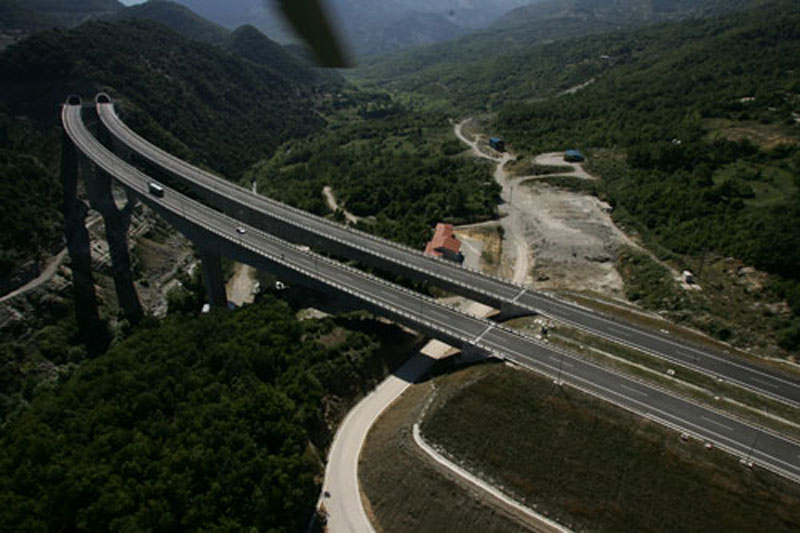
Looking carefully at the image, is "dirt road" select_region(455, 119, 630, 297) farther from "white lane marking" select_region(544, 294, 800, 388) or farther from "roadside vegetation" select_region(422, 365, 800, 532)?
"roadside vegetation" select_region(422, 365, 800, 532)

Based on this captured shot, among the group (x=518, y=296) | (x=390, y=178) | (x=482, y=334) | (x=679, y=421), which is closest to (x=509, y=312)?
(x=518, y=296)

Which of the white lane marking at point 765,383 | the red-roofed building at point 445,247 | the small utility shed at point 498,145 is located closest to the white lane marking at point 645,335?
the white lane marking at point 765,383

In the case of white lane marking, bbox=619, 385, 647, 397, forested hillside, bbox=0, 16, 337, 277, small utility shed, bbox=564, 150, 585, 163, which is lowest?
white lane marking, bbox=619, 385, 647, 397

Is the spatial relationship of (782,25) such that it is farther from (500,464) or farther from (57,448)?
(57,448)

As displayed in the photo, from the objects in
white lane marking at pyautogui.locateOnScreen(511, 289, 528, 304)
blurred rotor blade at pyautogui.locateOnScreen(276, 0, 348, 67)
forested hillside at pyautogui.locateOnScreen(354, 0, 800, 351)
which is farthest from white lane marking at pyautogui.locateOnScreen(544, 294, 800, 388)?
blurred rotor blade at pyautogui.locateOnScreen(276, 0, 348, 67)

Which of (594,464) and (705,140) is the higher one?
(705,140)

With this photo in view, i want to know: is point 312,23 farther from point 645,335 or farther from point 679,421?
point 645,335

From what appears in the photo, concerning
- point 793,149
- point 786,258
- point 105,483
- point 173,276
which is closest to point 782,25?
point 793,149
